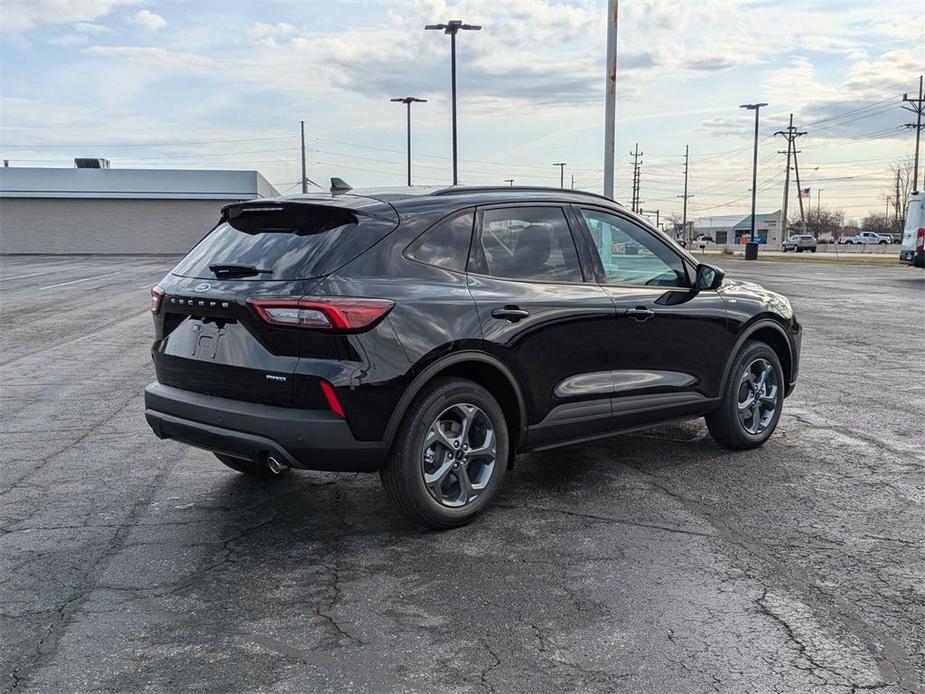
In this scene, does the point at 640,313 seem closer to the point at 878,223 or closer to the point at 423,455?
the point at 423,455

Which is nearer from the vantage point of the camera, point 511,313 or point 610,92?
point 511,313

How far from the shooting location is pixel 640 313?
5.32 meters

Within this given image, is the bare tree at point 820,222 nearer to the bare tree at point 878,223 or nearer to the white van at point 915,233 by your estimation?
the bare tree at point 878,223

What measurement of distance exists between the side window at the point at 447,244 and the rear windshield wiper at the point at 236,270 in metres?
0.74

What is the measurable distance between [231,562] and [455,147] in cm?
3260

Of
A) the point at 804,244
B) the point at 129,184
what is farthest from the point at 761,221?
the point at 129,184

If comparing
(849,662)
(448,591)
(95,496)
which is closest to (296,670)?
(448,591)

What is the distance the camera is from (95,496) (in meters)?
5.09

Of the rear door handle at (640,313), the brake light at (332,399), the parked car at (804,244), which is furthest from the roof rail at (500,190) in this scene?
the parked car at (804,244)

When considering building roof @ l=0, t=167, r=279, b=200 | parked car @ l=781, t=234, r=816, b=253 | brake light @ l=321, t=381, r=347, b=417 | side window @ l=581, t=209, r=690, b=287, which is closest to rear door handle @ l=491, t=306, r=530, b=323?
side window @ l=581, t=209, r=690, b=287

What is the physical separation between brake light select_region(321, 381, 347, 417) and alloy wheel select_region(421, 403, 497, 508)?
1.61ft

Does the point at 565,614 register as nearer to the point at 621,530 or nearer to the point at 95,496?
the point at 621,530

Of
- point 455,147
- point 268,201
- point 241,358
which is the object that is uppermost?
point 455,147

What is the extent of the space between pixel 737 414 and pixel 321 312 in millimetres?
3252
